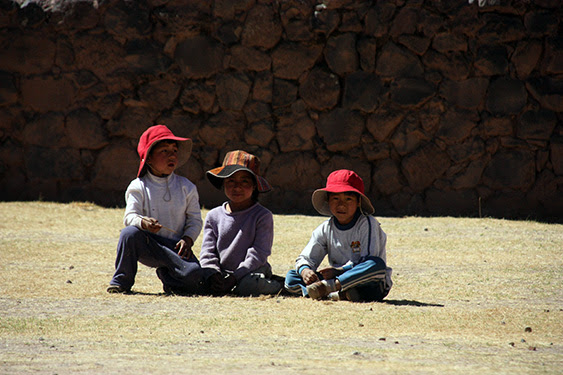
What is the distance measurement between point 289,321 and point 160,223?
135 centimetres

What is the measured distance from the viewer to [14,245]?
20.8 feet

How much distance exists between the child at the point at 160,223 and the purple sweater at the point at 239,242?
0.11 m

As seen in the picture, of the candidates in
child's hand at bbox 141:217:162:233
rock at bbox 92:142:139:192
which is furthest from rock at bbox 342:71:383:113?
child's hand at bbox 141:217:162:233

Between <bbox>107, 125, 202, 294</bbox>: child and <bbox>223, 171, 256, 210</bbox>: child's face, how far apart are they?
28 cm

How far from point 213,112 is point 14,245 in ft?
10.8

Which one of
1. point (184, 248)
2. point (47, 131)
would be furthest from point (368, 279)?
point (47, 131)

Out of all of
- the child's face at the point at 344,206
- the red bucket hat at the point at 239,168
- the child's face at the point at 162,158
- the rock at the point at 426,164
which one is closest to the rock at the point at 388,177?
the rock at the point at 426,164

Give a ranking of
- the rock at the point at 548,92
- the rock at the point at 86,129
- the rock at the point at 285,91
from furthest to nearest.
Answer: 1. the rock at the point at 86,129
2. the rock at the point at 285,91
3. the rock at the point at 548,92

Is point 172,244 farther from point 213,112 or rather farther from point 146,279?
point 213,112

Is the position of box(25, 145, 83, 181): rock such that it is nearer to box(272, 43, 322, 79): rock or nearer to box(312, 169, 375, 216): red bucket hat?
box(272, 43, 322, 79): rock

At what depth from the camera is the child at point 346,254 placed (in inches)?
167

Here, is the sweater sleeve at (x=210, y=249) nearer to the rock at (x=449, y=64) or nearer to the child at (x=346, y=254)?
the child at (x=346, y=254)

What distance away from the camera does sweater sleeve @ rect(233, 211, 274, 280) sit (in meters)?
4.51

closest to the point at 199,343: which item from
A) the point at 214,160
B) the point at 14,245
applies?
the point at 14,245
